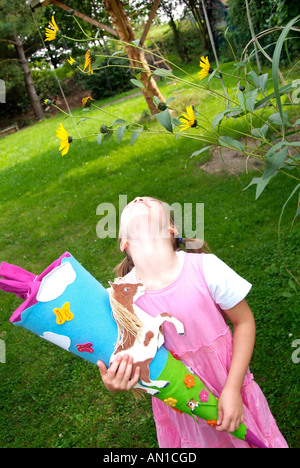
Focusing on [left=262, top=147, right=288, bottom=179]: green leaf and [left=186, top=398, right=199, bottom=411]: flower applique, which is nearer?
[left=262, top=147, right=288, bottom=179]: green leaf

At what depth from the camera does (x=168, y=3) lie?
56.7ft

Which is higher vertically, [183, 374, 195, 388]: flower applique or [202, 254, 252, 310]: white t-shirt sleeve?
[202, 254, 252, 310]: white t-shirt sleeve

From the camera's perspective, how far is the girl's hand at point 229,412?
111cm

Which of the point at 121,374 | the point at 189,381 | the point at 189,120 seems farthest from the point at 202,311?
the point at 189,120

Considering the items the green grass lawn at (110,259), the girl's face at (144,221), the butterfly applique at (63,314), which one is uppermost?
the girl's face at (144,221)

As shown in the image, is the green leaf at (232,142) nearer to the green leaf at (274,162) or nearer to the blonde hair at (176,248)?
the green leaf at (274,162)

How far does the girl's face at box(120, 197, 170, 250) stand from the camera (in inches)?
49.1

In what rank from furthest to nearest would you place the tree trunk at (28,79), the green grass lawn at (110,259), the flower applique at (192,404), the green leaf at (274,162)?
the tree trunk at (28,79) < the green grass lawn at (110,259) < the flower applique at (192,404) < the green leaf at (274,162)

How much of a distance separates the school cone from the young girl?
4.3 inches

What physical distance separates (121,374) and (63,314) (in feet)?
0.72

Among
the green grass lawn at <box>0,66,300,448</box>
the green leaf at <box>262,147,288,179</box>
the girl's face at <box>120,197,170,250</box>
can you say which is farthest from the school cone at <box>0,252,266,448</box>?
the green grass lawn at <box>0,66,300,448</box>

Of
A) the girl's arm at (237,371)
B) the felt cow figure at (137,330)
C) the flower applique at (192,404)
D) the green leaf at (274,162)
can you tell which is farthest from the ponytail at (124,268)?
the green leaf at (274,162)

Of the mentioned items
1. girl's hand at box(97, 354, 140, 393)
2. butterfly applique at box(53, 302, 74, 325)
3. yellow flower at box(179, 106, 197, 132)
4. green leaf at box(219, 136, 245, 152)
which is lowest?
girl's hand at box(97, 354, 140, 393)

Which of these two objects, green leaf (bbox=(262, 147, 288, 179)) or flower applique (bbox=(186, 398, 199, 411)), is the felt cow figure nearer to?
flower applique (bbox=(186, 398, 199, 411))
